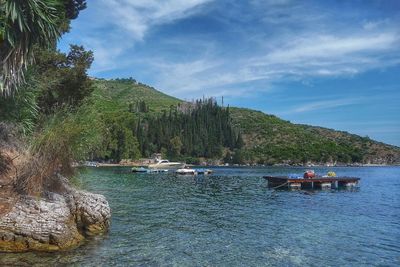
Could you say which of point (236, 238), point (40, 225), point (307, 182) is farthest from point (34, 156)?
point (307, 182)

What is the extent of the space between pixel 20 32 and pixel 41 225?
7.72 metres

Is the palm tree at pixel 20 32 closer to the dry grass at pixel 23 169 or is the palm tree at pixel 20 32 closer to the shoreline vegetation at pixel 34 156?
the shoreline vegetation at pixel 34 156

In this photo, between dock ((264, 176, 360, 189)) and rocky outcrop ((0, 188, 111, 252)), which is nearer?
rocky outcrop ((0, 188, 111, 252))

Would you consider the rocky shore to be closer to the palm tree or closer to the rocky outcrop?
the rocky outcrop

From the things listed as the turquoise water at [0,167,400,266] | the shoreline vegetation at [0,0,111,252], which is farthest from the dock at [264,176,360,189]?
the shoreline vegetation at [0,0,111,252]

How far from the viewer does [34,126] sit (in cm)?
2086

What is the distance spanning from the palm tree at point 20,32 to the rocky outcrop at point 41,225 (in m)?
4.70

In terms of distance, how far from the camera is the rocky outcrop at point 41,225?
1495 centimetres

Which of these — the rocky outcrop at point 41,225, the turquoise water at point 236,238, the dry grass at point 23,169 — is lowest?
the turquoise water at point 236,238

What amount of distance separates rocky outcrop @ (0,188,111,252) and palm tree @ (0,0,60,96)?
185 inches

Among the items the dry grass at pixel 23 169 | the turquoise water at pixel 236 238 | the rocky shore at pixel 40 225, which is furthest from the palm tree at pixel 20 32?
the turquoise water at pixel 236 238

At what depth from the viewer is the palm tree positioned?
51.9 ft

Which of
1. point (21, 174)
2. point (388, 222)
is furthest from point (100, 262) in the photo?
point (388, 222)

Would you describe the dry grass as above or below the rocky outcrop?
above
